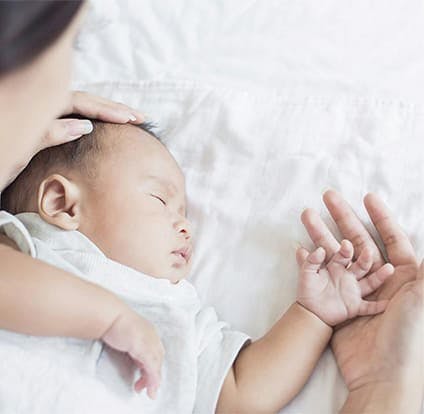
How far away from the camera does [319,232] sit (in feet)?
3.85

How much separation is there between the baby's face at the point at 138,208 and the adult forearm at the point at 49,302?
5.6 inches

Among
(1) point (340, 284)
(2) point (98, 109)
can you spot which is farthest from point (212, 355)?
(2) point (98, 109)

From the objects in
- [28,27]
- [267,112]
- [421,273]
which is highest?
[28,27]

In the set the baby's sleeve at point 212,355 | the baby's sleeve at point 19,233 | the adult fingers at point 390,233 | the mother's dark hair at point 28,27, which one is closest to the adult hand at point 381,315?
the adult fingers at point 390,233

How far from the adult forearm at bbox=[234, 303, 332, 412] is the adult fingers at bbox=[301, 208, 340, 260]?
0.10m

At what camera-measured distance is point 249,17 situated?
5.03 feet

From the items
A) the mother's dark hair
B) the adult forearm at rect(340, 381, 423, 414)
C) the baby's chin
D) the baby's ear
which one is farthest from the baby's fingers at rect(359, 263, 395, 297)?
the mother's dark hair

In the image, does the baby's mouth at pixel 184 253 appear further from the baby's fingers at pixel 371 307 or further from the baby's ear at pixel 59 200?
the baby's fingers at pixel 371 307

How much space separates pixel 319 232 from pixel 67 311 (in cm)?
39

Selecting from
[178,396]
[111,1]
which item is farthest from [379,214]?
[111,1]

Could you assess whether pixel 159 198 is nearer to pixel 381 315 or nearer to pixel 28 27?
pixel 381 315

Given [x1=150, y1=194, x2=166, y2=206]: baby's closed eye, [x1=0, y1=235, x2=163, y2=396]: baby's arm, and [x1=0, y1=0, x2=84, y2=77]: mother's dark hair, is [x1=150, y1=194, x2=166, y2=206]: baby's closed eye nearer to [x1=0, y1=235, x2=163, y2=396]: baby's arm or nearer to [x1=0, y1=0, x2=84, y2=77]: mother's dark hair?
[x1=0, y1=235, x2=163, y2=396]: baby's arm

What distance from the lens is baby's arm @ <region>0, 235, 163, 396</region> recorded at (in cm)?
97

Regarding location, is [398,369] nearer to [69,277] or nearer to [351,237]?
[351,237]
